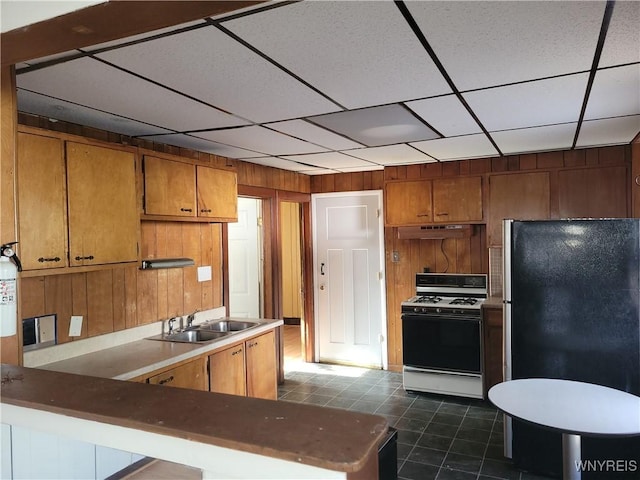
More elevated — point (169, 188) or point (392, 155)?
point (392, 155)

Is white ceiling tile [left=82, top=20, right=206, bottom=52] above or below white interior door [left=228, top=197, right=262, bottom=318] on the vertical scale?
above

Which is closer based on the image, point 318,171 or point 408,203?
point 408,203

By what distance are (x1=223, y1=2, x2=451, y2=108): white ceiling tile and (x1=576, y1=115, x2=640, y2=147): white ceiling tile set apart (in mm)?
1564

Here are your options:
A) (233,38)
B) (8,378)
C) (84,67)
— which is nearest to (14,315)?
(8,378)

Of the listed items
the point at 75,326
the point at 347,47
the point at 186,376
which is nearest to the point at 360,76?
the point at 347,47

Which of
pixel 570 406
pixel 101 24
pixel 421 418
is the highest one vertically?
pixel 101 24

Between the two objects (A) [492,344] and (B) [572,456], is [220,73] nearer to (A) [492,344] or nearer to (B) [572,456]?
(B) [572,456]

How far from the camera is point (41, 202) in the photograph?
2.32m

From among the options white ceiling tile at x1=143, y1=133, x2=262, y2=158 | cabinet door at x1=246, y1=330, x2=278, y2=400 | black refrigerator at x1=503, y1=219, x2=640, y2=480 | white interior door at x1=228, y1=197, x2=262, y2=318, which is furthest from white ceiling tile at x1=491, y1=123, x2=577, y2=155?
white interior door at x1=228, y1=197, x2=262, y2=318

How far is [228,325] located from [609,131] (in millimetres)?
3348

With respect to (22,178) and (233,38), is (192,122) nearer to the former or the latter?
(22,178)

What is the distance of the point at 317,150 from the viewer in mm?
3867

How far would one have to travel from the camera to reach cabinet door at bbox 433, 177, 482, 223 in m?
4.54

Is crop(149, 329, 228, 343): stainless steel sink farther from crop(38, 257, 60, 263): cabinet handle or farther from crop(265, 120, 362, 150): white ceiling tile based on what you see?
crop(265, 120, 362, 150): white ceiling tile
